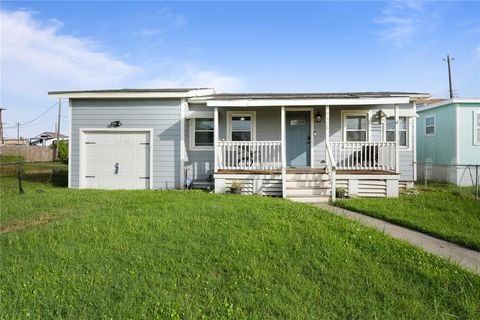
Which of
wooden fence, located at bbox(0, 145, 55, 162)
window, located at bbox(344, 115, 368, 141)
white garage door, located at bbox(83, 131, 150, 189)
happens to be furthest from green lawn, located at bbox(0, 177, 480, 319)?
wooden fence, located at bbox(0, 145, 55, 162)

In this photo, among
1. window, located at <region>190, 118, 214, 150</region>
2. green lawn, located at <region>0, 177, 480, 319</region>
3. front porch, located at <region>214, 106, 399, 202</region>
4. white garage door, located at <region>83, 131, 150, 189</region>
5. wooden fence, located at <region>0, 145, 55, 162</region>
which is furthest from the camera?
wooden fence, located at <region>0, 145, 55, 162</region>

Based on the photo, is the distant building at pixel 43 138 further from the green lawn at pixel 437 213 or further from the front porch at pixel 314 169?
the green lawn at pixel 437 213

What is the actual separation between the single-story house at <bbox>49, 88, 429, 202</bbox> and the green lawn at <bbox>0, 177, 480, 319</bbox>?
4685 mm

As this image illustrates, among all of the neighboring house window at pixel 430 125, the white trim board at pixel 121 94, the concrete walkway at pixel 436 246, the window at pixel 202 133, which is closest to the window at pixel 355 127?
the window at pixel 202 133

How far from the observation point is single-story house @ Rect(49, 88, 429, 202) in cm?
946

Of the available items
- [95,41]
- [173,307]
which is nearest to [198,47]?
[95,41]

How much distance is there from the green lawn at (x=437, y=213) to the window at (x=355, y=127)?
2.98m

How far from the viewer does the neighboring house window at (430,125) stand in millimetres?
13102

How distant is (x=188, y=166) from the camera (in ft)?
32.6

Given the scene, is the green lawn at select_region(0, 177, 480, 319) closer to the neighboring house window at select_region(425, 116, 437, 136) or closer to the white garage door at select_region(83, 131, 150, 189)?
the white garage door at select_region(83, 131, 150, 189)

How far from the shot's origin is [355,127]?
1020 centimetres

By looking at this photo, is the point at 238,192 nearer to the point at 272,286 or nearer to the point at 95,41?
the point at 272,286

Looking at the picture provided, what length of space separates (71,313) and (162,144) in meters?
7.59

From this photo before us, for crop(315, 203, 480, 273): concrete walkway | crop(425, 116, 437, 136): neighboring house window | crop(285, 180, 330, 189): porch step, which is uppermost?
crop(425, 116, 437, 136): neighboring house window
